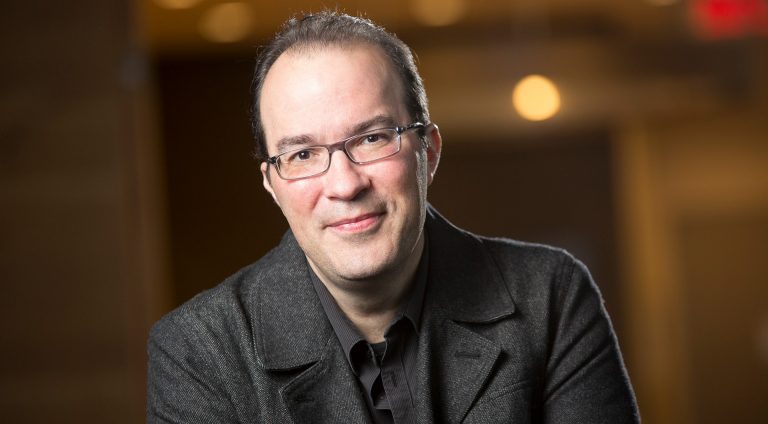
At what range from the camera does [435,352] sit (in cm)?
198

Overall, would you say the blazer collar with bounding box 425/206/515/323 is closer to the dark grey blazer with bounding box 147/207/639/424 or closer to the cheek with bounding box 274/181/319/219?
the dark grey blazer with bounding box 147/207/639/424

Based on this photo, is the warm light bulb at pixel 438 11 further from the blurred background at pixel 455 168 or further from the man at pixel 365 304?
the man at pixel 365 304

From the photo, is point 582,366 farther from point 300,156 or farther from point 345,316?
point 300,156

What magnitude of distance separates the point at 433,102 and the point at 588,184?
55.7 inches

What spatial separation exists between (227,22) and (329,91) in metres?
4.69

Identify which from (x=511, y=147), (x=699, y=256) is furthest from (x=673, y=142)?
(x=511, y=147)

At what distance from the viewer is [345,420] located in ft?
6.24

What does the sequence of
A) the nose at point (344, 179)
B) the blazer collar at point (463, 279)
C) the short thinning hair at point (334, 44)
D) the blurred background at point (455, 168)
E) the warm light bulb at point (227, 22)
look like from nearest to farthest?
the nose at point (344, 179), the short thinning hair at point (334, 44), the blazer collar at point (463, 279), the blurred background at point (455, 168), the warm light bulb at point (227, 22)

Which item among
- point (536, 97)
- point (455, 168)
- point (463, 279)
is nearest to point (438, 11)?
point (536, 97)

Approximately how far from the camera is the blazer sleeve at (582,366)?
1.95 m

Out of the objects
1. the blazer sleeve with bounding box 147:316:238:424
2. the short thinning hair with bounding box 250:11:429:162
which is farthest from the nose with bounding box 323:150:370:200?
the blazer sleeve with bounding box 147:316:238:424

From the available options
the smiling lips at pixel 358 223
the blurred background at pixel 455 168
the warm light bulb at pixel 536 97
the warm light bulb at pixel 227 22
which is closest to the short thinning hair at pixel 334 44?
the smiling lips at pixel 358 223

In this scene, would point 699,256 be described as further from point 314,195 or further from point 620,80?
point 314,195

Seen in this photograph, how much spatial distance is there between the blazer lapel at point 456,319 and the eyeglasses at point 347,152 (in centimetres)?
34
